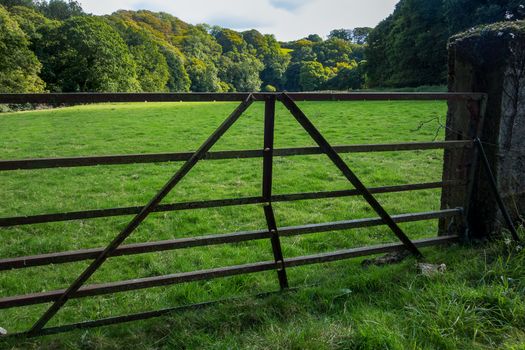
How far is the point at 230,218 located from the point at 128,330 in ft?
13.3

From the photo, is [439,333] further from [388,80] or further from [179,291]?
[388,80]

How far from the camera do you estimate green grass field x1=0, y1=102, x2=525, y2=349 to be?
3383mm

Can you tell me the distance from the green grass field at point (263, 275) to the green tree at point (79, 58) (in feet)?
200

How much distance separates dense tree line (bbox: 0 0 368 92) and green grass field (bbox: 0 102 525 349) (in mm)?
52420

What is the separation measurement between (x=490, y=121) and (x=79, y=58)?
73.6 metres

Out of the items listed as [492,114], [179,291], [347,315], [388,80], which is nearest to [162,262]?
[179,291]

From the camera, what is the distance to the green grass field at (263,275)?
338 centimetres

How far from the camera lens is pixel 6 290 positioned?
5121 mm

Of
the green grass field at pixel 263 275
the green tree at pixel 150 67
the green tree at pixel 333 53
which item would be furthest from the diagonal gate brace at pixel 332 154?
the green tree at pixel 333 53

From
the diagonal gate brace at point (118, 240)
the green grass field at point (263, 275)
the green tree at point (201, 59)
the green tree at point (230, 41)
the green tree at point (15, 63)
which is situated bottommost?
the green grass field at point (263, 275)

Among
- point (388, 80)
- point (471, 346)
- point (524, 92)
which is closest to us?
point (471, 346)

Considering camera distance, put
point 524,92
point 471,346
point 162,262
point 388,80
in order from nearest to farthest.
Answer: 1. point 471,346
2. point 524,92
3. point 162,262
4. point 388,80

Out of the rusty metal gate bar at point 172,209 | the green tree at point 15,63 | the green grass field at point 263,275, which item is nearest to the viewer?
the green grass field at point 263,275

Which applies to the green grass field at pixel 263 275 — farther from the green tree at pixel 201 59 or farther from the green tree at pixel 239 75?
the green tree at pixel 239 75
